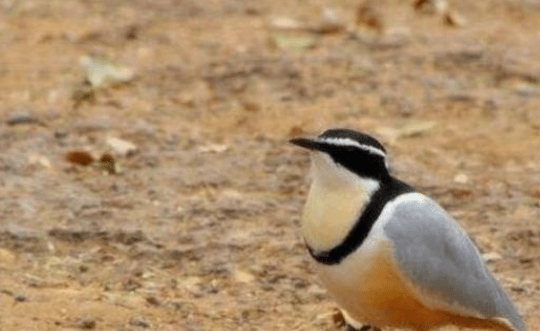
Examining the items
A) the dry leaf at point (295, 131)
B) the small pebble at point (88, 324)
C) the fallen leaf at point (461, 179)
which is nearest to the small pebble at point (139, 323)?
the small pebble at point (88, 324)

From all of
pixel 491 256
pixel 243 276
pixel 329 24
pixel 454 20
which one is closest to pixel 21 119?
pixel 243 276

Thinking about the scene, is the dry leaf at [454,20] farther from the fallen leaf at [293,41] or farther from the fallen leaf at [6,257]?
the fallen leaf at [6,257]

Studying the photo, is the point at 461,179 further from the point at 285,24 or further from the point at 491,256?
the point at 285,24

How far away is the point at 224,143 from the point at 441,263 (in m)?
3.00

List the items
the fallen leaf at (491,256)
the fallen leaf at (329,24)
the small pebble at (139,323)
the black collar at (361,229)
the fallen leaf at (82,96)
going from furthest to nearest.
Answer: the fallen leaf at (329,24)
the fallen leaf at (82,96)
the fallen leaf at (491,256)
the small pebble at (139,323)
the black collar at (361,229)

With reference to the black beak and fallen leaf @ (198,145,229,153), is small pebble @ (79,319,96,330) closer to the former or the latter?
the black beak

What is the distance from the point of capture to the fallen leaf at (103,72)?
1005 centimetres

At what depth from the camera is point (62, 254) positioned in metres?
7.44

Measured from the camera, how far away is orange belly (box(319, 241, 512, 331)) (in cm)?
601

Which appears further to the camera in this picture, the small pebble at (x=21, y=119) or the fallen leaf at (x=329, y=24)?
the fallen leaf at (x=329, y=24)

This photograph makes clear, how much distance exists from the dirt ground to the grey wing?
0.59 m

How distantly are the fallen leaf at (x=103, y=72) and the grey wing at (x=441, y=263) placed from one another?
4.10 metres

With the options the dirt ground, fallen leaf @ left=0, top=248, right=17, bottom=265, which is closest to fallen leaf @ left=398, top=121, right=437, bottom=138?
the dirt ground

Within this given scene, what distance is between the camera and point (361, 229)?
6035 millimetres
